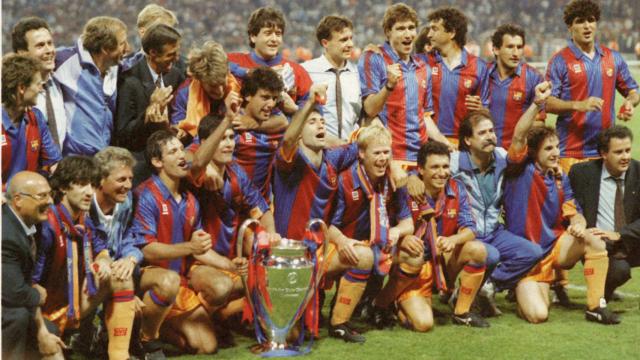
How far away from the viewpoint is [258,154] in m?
5.98

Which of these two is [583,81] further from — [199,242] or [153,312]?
[153,312]

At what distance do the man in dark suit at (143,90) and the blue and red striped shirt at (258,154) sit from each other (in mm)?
483

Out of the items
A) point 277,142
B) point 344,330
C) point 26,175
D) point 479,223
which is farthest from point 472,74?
point 26,175

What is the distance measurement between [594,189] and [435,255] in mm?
1232

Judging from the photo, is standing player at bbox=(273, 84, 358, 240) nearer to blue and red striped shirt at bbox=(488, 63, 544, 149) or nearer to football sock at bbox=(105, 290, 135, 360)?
football sock at bbox=(105, 290, 135, 360)

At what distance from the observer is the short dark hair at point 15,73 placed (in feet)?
16.0

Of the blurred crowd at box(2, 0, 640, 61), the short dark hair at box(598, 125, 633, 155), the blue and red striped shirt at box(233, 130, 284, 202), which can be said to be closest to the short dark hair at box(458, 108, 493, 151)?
the short dark hair at box(598, 125, 633, 155)

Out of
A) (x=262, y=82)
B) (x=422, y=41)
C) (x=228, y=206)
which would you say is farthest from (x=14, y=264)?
(x=422, y=41)

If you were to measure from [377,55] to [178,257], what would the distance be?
2368 millimetres

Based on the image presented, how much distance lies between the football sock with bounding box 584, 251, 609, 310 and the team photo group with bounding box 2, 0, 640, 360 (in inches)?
0.5

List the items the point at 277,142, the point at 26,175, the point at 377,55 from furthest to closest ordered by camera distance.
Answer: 1. the point at 377,55
2. the point at 277,142
3. the point at 26,175

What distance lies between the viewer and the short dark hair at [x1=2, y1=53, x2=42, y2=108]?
16.0 feet

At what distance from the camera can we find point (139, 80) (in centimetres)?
589

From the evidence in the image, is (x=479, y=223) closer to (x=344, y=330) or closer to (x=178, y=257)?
(x=344, y=330)
